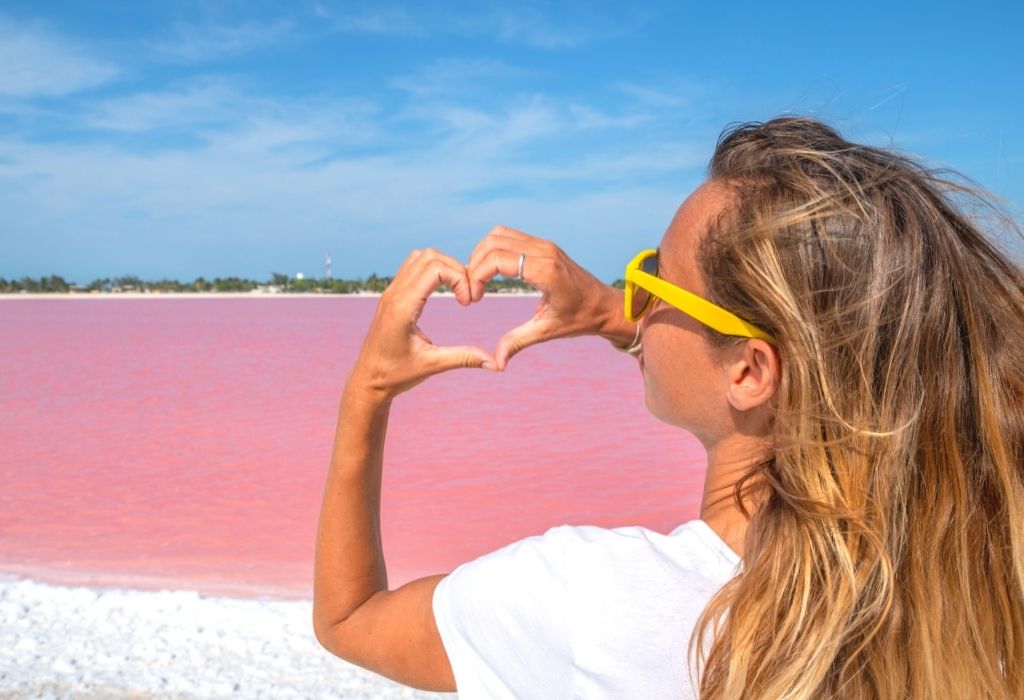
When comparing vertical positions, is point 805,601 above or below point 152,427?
above

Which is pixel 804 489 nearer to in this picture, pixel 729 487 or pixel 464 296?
pixel 729 487

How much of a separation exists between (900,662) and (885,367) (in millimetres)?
324

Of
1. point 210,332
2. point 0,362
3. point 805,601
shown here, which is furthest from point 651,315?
point 210,332

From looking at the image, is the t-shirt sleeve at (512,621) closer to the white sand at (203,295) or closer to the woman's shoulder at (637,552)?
the woman's shoulder at (637,552)

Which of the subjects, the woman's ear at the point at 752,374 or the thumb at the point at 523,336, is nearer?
the woman's ear at the point at 752,374

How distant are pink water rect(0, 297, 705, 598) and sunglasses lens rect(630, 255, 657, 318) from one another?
10.4ft

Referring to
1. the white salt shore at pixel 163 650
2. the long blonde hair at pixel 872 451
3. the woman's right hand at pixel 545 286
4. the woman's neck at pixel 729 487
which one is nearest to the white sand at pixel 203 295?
the white salt shore at pixel 163 650

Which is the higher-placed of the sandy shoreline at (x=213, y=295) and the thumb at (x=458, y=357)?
the thumb at (x=458, y=357)

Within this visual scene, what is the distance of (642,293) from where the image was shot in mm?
1242

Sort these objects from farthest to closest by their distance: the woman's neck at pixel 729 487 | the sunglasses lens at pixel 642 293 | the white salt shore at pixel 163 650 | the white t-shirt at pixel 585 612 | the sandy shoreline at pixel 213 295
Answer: the sandy shoreline at pixel 213 295 → the white salt shore at pixel 163 650 → the sunglasses lens at pixel 642 293 → the woman's neck at pixel 729 487 → the white t-shirt at pixel 585 612

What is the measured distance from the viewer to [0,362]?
12836 millimetres

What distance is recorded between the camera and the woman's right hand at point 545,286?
114 centimetres

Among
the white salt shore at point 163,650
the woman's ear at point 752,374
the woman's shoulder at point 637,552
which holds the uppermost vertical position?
the woman's ear at point 752,374

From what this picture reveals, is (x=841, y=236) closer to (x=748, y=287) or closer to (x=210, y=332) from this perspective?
(x=748, y=287)
